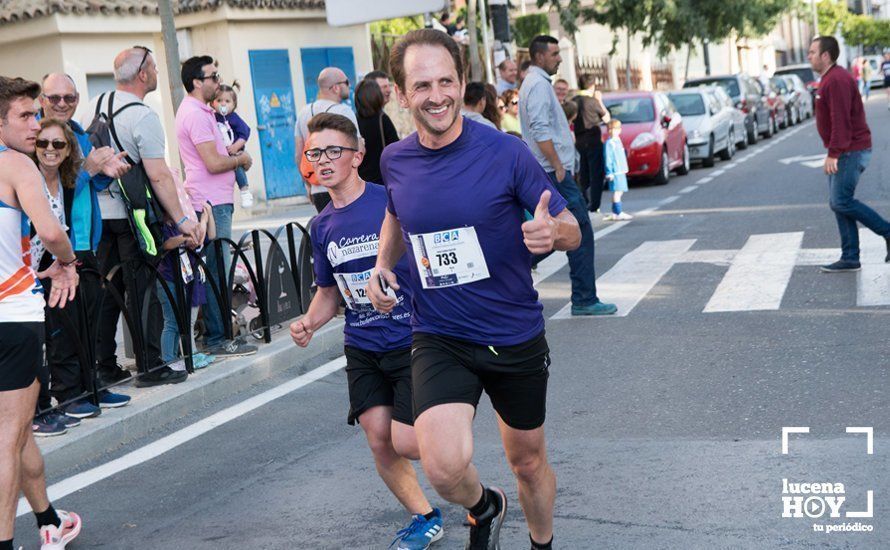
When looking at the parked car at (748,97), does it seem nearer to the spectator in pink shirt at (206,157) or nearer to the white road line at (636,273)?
the white road line at (636,273)

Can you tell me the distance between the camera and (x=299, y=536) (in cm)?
516

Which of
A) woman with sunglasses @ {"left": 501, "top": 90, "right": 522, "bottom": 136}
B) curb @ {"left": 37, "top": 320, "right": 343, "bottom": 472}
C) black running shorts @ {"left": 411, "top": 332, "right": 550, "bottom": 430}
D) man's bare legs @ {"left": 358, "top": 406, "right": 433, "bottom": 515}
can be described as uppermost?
woman with sunglasses @ {"left": 501, "top": 90, "right": 522, "bottom": 136}

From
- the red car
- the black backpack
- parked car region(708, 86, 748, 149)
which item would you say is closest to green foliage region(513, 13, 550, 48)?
parked car region(708, 86, 748, 149)

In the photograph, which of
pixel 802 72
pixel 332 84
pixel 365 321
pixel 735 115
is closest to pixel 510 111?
pixel 332 84

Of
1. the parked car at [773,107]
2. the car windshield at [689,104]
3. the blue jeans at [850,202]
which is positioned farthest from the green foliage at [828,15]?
the blue jeans at [850,202]

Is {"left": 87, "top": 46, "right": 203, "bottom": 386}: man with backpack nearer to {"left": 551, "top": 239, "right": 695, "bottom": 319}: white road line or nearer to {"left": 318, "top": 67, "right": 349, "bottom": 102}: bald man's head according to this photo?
{"left": 318, "top": 67, "right": 349, "bottom": 102}: bald man's head

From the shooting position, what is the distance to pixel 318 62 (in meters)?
27.2

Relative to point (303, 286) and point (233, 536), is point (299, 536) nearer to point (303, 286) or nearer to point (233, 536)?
point (233, 536)

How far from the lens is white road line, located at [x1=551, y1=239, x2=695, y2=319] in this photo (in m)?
10.4

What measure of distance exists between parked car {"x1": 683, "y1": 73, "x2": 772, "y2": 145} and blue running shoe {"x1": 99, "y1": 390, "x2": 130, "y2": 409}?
23852 mm

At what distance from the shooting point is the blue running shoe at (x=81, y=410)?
284 inches

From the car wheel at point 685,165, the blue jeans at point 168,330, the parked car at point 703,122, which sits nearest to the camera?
the blue jeans at point 168,330

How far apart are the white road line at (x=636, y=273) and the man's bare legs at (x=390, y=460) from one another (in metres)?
5.04

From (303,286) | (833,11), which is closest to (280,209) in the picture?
(303,286)
